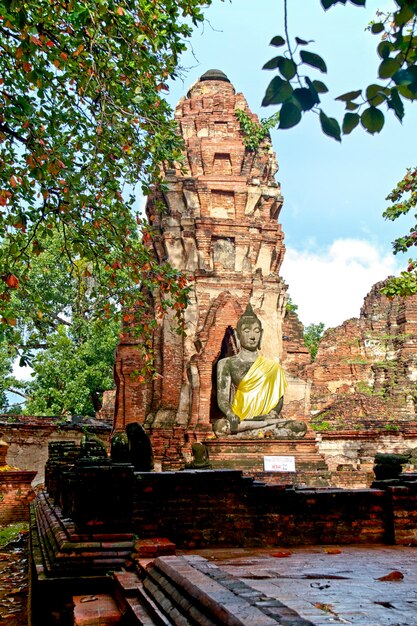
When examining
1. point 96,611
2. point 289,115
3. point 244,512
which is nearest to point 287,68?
point 289,115

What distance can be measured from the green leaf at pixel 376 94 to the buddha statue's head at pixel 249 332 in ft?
44.4

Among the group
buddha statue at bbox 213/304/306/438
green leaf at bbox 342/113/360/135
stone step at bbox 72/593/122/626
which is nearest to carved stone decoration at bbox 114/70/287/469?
buddha statue at bbox 213/304/306/438

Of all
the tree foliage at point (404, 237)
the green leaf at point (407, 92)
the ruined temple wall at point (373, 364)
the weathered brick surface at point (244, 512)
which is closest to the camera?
the green leaf at point (407, 92)

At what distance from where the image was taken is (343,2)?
2449 millimetres

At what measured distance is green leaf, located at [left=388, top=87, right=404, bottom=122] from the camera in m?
2.38

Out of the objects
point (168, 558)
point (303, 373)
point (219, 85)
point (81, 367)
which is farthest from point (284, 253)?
point (168, 558)

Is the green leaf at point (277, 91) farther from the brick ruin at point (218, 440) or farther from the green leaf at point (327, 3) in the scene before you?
the brick ruin at point (218, 440)

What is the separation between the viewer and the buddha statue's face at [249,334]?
15953 mm

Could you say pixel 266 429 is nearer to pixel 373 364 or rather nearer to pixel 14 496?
pixel 14 496

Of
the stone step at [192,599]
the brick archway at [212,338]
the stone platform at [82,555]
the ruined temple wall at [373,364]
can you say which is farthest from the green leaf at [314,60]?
the ruined temple wall at [373,364]

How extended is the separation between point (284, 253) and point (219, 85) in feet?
19.3

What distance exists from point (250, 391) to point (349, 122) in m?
13.3

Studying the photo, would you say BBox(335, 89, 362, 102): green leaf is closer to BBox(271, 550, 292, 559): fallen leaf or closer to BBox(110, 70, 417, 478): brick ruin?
BBox(271, 550, 292, 559): fallen leaf

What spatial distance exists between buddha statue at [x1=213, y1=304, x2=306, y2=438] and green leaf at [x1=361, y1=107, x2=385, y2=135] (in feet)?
40.8
